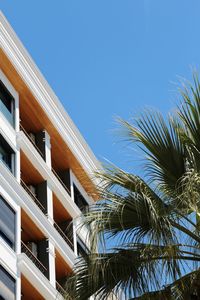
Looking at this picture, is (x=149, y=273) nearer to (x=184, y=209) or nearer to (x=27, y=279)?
(x=184, y=209)

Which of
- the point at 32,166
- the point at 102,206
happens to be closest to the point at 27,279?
the point at 32,166

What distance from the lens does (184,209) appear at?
37.7 feet

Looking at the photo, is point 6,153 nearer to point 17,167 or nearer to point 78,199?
point 17,167

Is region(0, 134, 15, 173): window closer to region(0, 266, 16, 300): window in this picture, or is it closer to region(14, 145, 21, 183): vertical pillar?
region(14, 145, 21, 183): vertical pillar

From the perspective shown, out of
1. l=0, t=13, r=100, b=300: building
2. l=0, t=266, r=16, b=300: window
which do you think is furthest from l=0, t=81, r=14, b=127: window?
l=0, t=266, r=16, b=300: window

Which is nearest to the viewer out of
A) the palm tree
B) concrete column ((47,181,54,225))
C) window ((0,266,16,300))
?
the palm tree

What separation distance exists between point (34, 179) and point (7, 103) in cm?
325

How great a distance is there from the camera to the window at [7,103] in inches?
A: 1198

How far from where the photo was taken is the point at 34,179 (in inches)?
1276

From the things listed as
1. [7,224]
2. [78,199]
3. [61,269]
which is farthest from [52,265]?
[78,199]

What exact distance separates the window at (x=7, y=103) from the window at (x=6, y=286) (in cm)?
679

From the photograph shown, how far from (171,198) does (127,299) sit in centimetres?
153

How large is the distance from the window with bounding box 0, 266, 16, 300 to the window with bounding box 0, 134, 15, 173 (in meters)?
4.77

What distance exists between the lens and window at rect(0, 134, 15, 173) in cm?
2924
